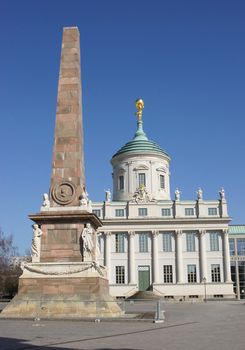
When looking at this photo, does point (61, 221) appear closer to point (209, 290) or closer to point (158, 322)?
point (158, 322)

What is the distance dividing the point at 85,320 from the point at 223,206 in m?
55.2

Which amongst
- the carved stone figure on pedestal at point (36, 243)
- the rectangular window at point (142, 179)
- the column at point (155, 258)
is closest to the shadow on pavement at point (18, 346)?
the carved stone figure on pedestal at point (36, 243)

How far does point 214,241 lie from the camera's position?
234ft

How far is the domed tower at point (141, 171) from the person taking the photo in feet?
248

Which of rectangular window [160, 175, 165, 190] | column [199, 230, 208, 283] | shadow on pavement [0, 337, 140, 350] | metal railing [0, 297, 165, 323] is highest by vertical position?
rectangular window [160, 175, 165, 190]

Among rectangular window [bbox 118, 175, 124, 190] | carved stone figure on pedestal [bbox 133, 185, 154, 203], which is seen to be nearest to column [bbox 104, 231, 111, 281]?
carved stone figure on pedestal [bbox 133, 185, 154, 203]

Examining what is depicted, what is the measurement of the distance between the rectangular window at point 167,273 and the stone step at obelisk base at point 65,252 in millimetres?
49318

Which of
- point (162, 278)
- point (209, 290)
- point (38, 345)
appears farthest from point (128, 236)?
point (38, 345)

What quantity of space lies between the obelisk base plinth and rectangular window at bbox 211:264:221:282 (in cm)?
5149

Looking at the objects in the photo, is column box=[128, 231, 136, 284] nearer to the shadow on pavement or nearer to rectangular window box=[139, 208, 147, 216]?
rectangular window box=[139, 208, 147, 216]

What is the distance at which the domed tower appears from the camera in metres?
75.7

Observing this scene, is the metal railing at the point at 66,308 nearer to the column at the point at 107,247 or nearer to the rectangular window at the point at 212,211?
the column at the point at 107,247

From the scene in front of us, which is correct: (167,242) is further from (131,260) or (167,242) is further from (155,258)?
(131,260)

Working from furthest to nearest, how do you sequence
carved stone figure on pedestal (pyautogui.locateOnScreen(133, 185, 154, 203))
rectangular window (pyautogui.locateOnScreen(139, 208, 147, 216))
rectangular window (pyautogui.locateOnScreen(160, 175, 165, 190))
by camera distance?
rectangular window (pyautogui.locateOnScreen(160, 175, 165, 190)) < carved stone figure on pedestal (pyautogui.locateOnScreen(133, 185, 154, 203)) < rectangular window (pyautogui.locateOnScreen(139, 208, 147, 216))
